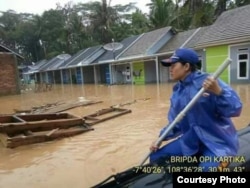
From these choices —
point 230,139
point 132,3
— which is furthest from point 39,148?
point 132,3

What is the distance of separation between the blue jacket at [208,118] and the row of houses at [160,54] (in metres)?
15.0

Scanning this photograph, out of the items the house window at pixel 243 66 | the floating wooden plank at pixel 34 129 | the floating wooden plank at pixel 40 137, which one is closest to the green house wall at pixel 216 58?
the house window at pixel 243 66

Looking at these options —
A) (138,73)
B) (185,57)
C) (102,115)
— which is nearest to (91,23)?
(138,73)

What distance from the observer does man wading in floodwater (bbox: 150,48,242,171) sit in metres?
2.29

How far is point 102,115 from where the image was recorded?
32.8 ft

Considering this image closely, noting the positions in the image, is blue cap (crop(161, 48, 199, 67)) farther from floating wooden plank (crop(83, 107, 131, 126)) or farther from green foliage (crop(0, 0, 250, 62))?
green foliage (crop(0, 0, 250, 62))

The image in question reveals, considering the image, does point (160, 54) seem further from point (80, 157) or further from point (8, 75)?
point (80, 157)

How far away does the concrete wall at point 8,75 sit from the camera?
2223 cm

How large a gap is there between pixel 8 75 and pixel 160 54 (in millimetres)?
11906

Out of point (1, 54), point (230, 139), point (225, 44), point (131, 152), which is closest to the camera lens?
point (230, 139)

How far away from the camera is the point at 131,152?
18.2ft

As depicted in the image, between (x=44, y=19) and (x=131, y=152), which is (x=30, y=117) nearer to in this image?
(x=131, y=152)

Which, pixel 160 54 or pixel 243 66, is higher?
pixel 160 54

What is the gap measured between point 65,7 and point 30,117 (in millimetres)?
47025
